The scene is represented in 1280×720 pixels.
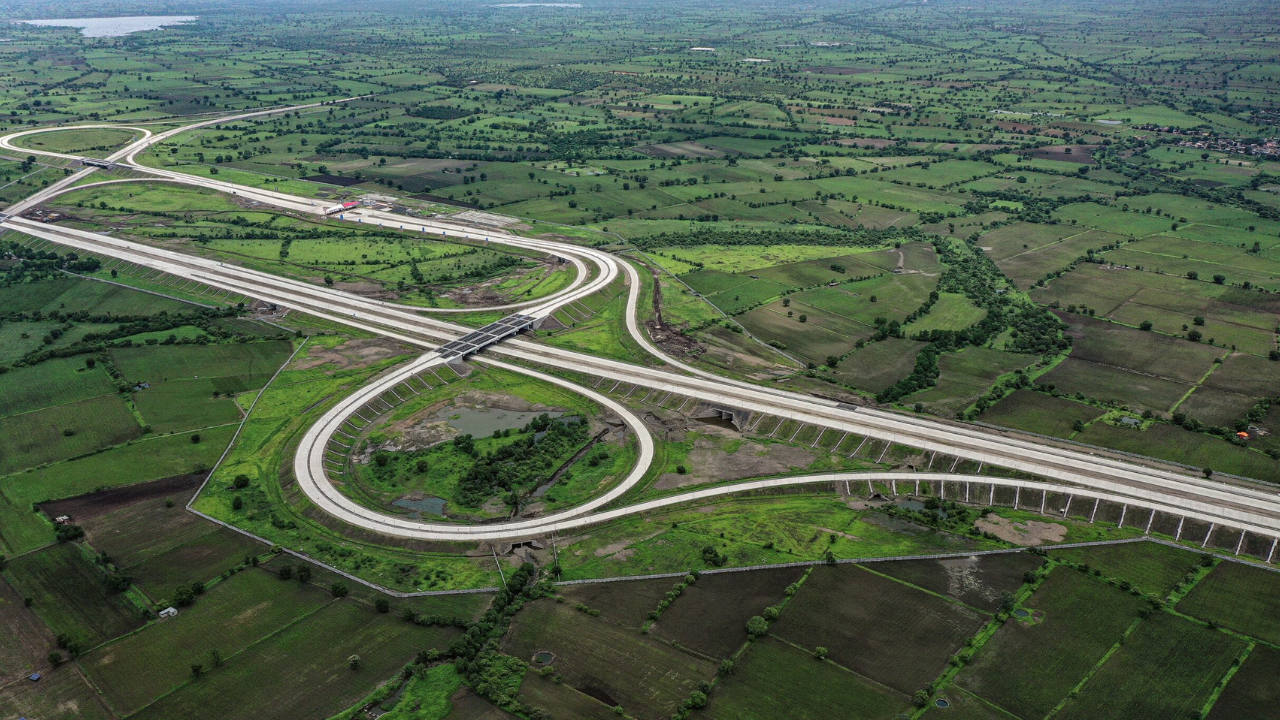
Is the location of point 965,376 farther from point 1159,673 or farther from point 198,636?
point 198,636

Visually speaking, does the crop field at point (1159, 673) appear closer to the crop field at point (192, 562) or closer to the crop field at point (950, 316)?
the crop field at point (950, 316)

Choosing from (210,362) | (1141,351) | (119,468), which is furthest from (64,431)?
(1141,351)

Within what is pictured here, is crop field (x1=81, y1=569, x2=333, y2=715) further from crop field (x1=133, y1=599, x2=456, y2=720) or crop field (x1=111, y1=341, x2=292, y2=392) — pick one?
crop field (x1=111, y1=341, x2=292, y2=392)

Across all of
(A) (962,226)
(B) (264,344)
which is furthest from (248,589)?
(A) (962,226)

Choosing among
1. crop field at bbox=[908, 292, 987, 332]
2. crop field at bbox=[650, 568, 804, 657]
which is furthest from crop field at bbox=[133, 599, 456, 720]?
crop field at bbox=[908, 292, 987, 332]

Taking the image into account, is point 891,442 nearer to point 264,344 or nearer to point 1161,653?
point 1161,653

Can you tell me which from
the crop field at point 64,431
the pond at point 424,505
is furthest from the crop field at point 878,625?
the crop field at point 64,431
